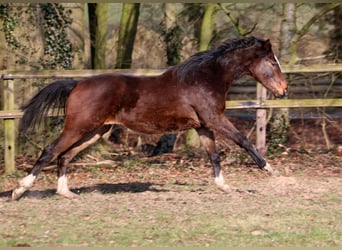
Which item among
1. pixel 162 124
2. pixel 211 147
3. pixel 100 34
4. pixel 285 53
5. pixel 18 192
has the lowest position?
pixel 18 192

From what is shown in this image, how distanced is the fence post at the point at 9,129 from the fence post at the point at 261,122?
3.80 m

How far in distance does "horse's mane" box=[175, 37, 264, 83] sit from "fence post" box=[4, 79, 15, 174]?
116 inches

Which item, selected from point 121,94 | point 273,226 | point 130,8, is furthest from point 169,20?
point 273,226

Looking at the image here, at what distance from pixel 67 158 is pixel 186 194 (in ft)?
5.08

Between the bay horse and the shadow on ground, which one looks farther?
the shadow on ground

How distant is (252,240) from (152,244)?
2.90ft

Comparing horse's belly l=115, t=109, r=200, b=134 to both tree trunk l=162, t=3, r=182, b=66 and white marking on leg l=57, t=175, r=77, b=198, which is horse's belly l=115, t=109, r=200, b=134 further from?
tree trunk l=162, t=3, r=182, b=66

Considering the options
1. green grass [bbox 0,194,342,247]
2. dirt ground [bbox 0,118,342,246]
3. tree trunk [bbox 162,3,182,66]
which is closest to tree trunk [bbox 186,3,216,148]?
dirt ground [bbox 0,118,342,246]

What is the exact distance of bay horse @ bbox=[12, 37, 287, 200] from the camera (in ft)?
27.4

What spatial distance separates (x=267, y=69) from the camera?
8.77m

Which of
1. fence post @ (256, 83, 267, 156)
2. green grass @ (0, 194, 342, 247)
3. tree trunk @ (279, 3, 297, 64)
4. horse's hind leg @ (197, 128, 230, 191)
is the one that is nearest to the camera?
green grass @ (0, 194, 342, 247)

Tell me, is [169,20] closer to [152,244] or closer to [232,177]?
[232,177]

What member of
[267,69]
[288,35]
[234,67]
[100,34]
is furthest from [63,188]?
[288,35]

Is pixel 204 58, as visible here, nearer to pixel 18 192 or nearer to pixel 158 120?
pixel 158 120
